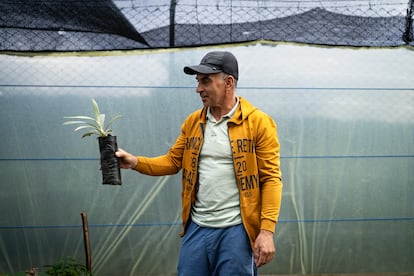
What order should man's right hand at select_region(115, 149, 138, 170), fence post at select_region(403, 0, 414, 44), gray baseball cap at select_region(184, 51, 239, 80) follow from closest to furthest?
gray baseball cap at select_region(184, 51, 239, 80)
man's right hand at select_region(115, 149, 138, 170)
fence post at select_region(403, 0, 414, 44)

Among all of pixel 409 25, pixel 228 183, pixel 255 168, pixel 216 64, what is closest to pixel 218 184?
pixel 228 183

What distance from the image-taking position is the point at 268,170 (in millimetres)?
2182

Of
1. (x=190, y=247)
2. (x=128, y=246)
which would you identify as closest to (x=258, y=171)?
(x=190, y=247)

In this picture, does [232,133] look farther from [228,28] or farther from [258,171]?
[228,28]

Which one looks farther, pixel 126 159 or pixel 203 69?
pixel 126 159

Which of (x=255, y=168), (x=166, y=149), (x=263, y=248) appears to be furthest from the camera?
(x=166, y=149)

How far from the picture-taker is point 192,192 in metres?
2.27

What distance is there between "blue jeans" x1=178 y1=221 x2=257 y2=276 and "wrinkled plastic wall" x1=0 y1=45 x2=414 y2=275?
1.45m

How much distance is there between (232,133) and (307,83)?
1.72m

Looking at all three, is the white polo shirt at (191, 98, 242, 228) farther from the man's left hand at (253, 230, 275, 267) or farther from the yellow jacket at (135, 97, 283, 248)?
the man's left hand at (253, 230, 275, 267)

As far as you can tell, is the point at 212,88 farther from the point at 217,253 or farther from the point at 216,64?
the point at 217,253

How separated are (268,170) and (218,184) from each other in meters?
0.26

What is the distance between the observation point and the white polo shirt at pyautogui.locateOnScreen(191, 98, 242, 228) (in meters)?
2.20

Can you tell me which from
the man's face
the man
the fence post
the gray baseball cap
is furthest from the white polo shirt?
the fence post
